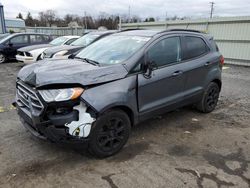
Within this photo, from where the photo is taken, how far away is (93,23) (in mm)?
57688

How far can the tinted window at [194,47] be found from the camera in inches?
189

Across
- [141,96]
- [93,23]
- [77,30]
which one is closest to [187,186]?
[141,96]

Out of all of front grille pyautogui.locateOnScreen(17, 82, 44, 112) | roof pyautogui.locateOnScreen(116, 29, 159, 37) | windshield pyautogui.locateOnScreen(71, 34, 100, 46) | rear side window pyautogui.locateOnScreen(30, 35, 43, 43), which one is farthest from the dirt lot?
rear side window pyautogui.locateOnScreen(30, 35, 43, 43)

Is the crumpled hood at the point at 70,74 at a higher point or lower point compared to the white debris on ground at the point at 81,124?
higher

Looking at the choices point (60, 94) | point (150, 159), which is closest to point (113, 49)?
point (60, 94)

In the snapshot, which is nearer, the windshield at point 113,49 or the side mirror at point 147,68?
the side mirror at point 147,68

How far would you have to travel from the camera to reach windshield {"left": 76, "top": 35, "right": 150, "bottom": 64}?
4.02 metres

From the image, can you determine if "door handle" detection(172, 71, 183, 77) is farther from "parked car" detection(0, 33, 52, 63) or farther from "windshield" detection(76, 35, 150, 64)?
"parked car" detection(0, 33, 52, 63)

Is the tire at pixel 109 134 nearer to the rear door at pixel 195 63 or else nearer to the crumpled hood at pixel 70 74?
the crumpled hood at pixel 70 74

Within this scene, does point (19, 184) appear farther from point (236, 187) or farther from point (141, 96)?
point (236, 187)

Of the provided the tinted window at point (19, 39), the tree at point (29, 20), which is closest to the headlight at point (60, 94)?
the tinted window at point (19, 39)

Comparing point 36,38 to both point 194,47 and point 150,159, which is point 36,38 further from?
point 150,159

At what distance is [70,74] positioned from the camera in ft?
11.0

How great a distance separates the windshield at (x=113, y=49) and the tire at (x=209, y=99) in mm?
1962
